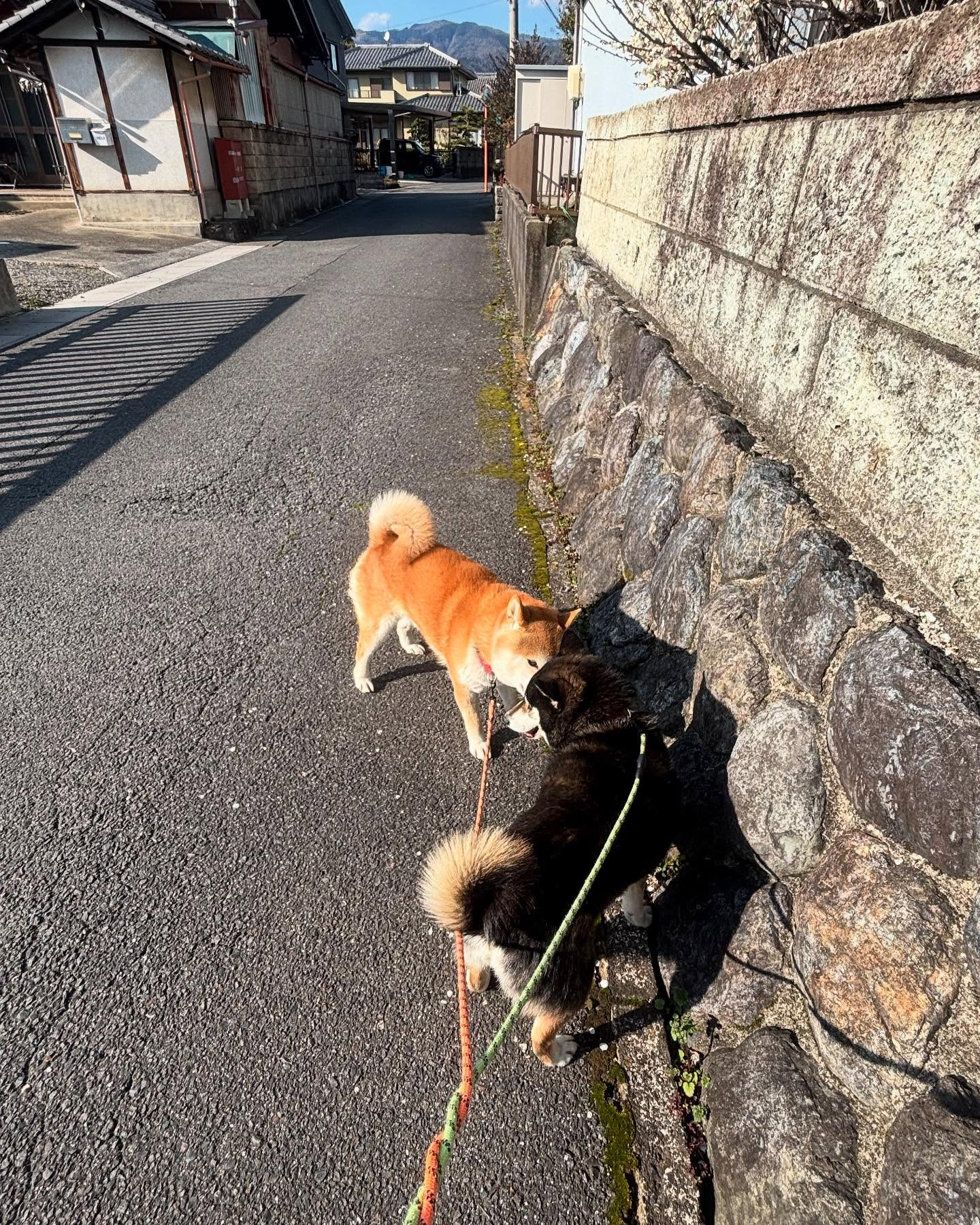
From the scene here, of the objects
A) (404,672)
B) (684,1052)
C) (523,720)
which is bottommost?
(404,672)

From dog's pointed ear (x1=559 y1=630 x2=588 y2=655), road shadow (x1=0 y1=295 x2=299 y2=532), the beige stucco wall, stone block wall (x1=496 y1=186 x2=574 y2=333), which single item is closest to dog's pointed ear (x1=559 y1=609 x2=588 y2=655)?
dog's pointed ear (x1=559 y1=630 x2=588 y2=655)

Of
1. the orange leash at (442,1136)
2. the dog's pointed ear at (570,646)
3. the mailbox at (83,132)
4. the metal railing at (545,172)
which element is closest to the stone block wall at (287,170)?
the mailbox at (83,132)

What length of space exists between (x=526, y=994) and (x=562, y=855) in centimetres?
44

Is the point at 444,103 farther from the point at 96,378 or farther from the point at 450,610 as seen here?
A: the point at 450,610

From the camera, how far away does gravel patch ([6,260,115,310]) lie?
9.81 metres

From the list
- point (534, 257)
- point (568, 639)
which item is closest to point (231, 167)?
point (534, 257)

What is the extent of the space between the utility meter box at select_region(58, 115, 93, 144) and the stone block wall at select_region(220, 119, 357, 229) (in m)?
3.12

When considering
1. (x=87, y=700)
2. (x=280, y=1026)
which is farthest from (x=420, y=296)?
(x=280, y=1026)

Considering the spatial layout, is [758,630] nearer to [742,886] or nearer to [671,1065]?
[742,886]

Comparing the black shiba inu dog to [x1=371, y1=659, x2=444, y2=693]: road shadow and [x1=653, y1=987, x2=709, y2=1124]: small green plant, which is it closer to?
[x1=653, y1=987, x2=709, y2=1124]: small green plant

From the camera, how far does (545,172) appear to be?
12.5m

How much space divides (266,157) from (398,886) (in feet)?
72.3

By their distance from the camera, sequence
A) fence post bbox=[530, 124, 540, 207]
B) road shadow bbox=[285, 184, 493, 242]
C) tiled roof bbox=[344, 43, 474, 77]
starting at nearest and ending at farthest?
fence post bbox=[530, 124, 540, 207] → road shadow bbox=[285, 184, 493, 242] → tiled roof bbox=[344, 43, 474, 77]

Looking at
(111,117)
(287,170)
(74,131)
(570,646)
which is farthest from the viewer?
(287,170)
